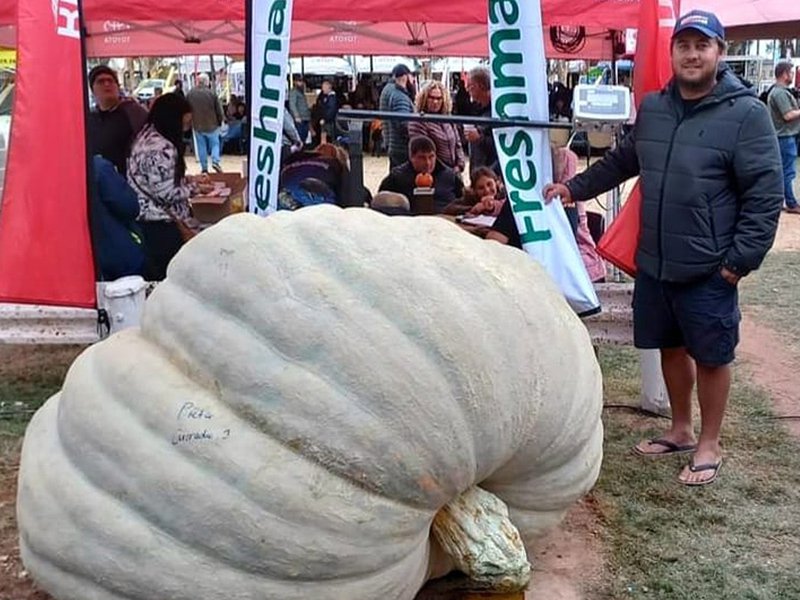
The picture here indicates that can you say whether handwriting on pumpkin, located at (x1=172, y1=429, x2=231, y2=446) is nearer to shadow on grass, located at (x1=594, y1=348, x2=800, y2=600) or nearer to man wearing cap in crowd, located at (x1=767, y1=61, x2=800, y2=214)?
shadow on grass, located at (x1=594, y1=348, x2=800, y2=600)

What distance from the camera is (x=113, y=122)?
6.69 metres

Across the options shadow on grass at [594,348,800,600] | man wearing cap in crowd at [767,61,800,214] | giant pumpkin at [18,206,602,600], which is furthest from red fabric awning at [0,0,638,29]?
man wearing cap in crowd at [767,61,800,214]

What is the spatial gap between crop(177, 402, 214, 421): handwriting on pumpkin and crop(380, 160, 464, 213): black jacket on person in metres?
4.15

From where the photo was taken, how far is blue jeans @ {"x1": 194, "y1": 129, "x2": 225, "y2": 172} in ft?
50.0

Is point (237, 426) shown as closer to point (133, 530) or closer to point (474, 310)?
point (133, 530)

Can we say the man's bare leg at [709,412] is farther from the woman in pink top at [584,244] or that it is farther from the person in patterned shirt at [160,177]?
the person in patterned shirt at [160,177]

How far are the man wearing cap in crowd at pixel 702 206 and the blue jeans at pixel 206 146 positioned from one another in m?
12.0

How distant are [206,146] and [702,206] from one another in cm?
1304

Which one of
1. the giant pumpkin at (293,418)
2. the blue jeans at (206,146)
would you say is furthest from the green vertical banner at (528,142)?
the blue jeans at (206,146)

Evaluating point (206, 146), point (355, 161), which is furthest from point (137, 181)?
point (206, 146)

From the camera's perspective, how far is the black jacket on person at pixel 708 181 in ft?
11.4

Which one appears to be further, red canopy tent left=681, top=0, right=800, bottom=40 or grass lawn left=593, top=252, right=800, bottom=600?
red canopy tent left=681, top=0, right=800, bottom=40

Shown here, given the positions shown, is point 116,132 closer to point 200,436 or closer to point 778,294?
point 200,436

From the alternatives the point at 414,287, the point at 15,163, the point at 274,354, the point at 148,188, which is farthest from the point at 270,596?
the point at 148,188
